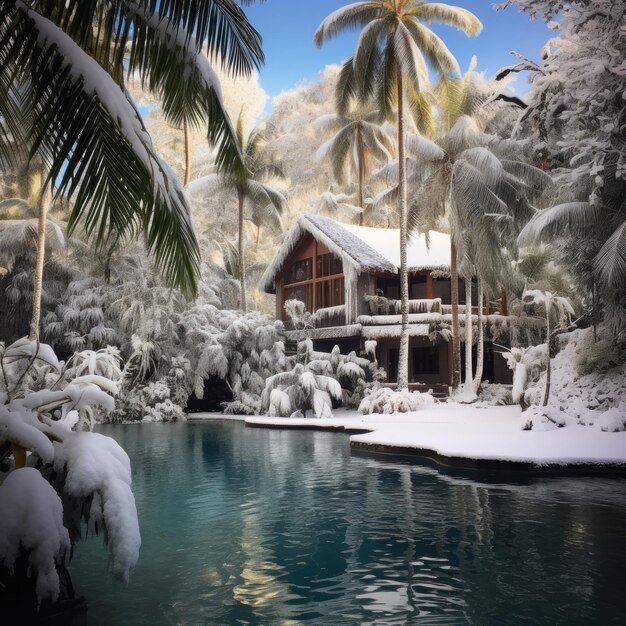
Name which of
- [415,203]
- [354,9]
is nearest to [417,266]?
[415,203]

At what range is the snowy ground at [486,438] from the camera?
11.5 meters

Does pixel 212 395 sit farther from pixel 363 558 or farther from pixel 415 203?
pixel 363 558

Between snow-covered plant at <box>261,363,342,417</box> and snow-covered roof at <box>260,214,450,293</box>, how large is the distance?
5.30m

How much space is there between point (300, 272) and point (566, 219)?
1757cm

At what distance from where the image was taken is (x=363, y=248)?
27.6m

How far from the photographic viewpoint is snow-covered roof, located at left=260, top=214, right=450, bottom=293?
26.5m

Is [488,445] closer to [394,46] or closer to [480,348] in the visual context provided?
[480,348]

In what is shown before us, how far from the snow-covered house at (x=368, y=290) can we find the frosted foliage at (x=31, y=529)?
21333 mm

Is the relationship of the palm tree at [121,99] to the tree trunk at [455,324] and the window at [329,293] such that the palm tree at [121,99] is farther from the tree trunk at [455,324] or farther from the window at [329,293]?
the window at [329,293]

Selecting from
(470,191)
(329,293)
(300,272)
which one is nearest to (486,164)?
(470,191)

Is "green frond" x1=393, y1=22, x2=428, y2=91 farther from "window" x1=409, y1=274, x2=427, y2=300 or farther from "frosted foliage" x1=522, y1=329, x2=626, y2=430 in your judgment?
"window" x1=409, y1=274, x2=427, y2=300

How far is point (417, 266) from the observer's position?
26.8 meters

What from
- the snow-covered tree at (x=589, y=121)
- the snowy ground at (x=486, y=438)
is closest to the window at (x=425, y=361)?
the snowy ground at (x=486, y=438)

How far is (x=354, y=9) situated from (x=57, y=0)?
20.3m
